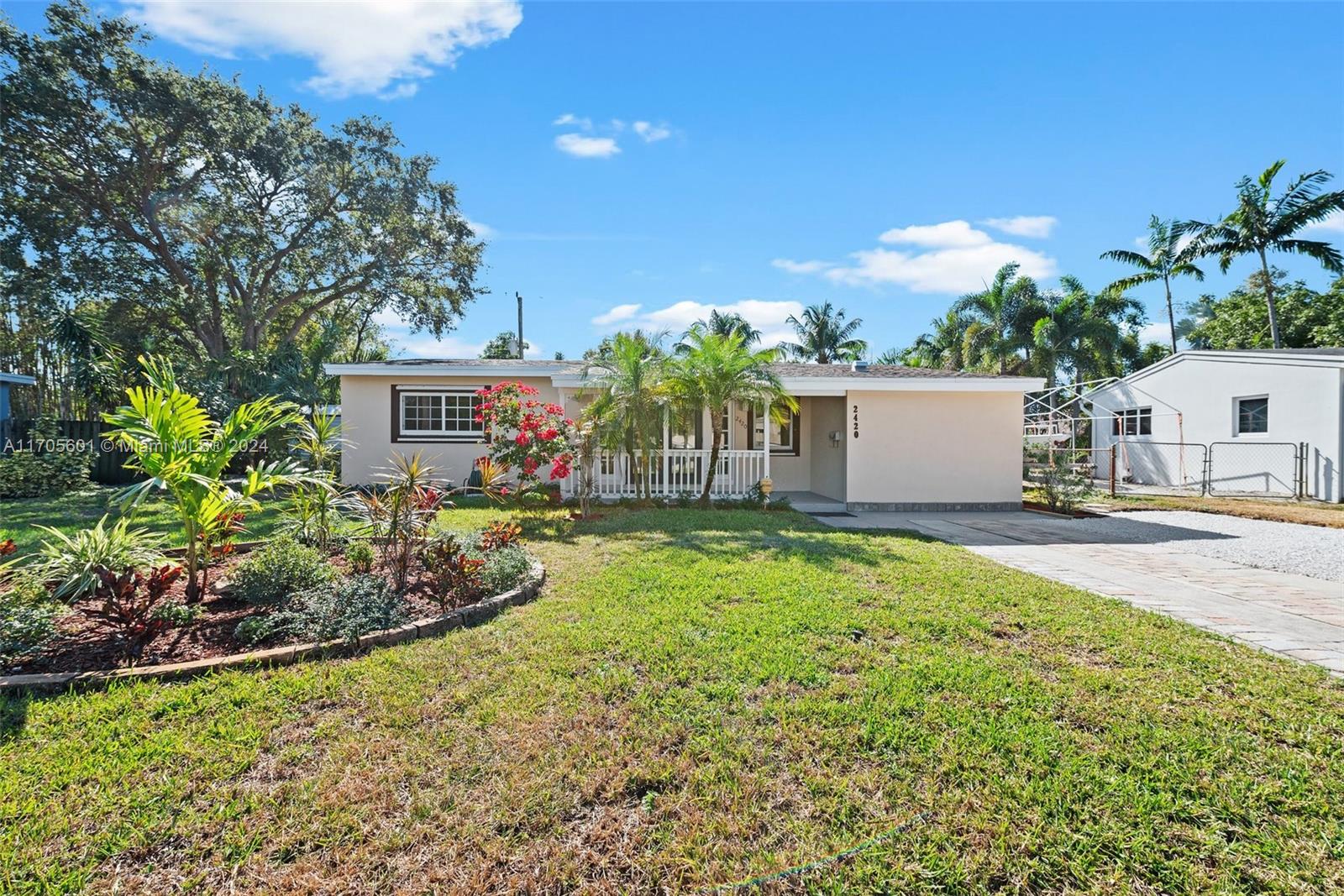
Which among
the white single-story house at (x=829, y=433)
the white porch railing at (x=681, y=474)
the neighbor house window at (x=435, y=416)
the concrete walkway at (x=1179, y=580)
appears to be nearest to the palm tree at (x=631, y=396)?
the white single-story house at (x=829, y=433)

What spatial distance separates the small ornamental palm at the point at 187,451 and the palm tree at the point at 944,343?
90.8 feet

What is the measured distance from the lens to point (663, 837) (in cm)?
213

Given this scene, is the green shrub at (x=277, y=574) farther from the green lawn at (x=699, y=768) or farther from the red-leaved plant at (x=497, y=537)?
the red-leaved plant at (x=497, y=537)

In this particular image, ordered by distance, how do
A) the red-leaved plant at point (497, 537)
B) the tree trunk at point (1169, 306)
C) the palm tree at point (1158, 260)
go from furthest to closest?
the tree trunk at point (1169, 306)
the palm tree at point (1158, 260)
the red-leaved plant at point (497, 537)

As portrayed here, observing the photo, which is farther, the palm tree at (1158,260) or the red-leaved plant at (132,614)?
the palm tree at (1158,260)

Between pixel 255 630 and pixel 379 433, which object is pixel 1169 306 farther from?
pixel 255 630

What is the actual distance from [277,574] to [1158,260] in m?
31.3

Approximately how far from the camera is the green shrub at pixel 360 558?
5.00 m

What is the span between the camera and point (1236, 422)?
15.1 meters

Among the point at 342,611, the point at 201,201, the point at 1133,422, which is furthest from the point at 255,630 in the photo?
the point at 1133,422

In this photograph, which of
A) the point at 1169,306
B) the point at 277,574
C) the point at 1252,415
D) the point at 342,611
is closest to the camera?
the point at 342,611

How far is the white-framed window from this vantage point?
14430 mm

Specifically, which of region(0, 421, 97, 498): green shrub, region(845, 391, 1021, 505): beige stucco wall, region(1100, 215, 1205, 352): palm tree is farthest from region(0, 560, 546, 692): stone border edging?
region(1100, 215, 1205, 352): palm tree

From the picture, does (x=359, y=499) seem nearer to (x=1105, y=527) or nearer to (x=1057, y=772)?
(x=1057, y=772)
